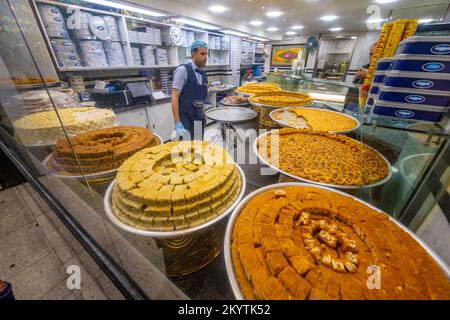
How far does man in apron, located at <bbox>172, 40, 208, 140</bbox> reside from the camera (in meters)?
2.75

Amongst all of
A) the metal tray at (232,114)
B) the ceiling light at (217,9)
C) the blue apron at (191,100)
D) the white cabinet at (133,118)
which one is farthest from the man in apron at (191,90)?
the ceiling light at (217,9)

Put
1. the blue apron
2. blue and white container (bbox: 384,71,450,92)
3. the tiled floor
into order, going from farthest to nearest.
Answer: the blue apron → the tiled floor → blue and white container (bbox: 384,71,450,92)

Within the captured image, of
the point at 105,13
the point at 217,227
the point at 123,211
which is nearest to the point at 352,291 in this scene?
the point at 217,227

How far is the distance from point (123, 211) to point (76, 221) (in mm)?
597

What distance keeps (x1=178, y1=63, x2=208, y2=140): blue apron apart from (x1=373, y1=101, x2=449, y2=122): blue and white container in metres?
2.43

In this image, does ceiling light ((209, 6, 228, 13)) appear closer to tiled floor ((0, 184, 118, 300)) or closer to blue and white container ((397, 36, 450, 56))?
blue and white container ((397, 36, 450, 56))

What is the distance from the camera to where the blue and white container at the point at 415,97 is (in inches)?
40.8

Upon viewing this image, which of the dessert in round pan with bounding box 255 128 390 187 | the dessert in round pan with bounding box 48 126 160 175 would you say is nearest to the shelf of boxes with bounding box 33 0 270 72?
the dessert in round pan with bounding box 48 126 160 175

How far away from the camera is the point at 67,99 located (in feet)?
6.86

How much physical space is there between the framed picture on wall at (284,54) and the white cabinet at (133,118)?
10758mm

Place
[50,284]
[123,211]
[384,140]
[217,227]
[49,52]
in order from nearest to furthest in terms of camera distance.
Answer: [123,211] → [217,227] → [384,140] → [50,284] → [49,52]

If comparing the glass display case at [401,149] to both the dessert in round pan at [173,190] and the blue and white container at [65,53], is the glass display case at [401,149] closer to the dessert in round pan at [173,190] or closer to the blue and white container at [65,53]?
the dessert in round pan at [173,190]

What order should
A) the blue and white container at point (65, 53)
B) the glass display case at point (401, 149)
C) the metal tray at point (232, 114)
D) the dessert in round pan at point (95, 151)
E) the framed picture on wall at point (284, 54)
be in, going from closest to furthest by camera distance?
the glass display case at point (401, 149)
the dessert in round pan at point (95, 151)
the metal tray at point (232, 114)
the blue and white container at point (65, 53)
the framed picture on wall at point (284, 54)
